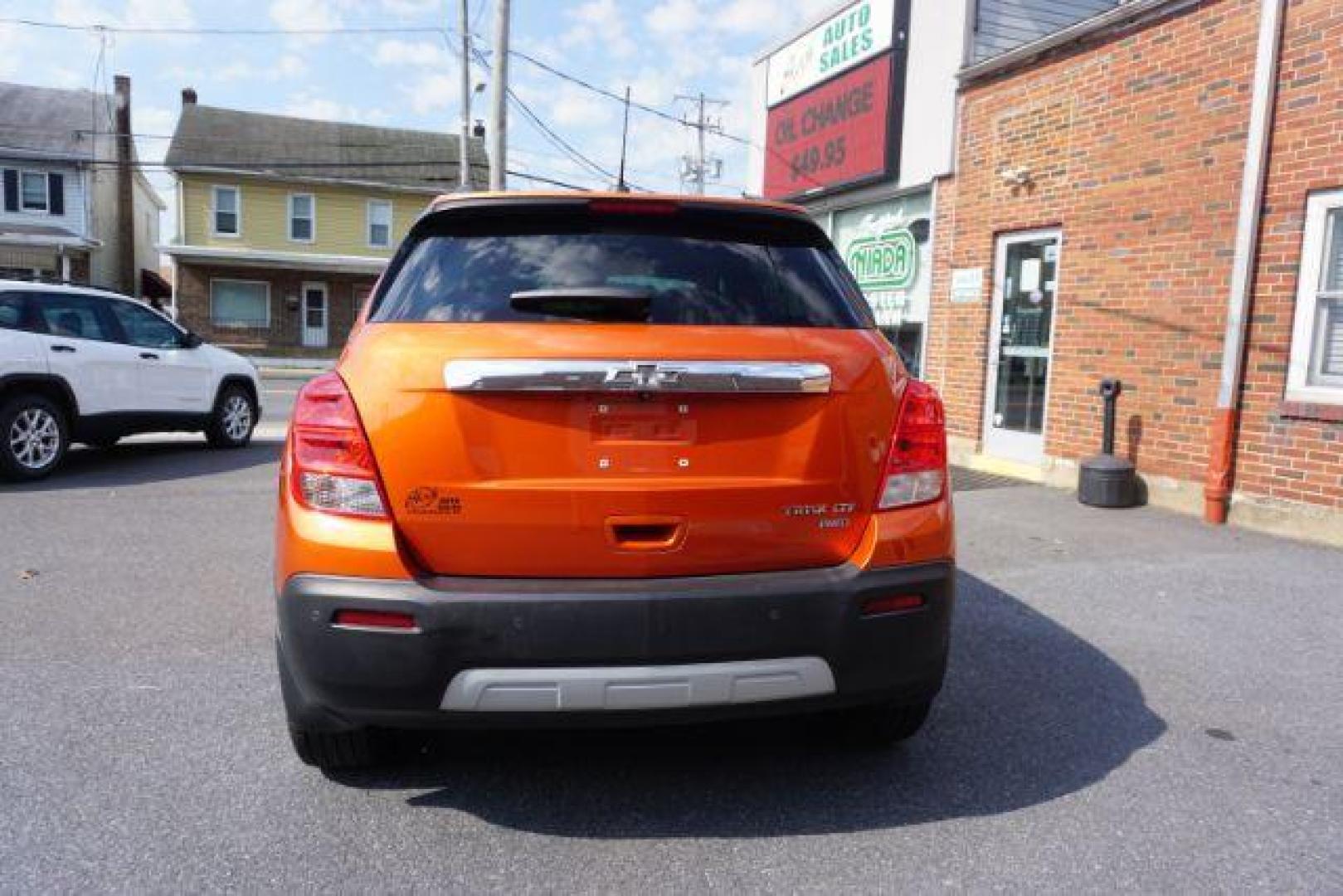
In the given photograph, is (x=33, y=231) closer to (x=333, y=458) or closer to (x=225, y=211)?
(x=225, y=211)

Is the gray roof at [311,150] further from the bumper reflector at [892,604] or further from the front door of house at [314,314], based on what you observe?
the bumper reflector at [892,604]

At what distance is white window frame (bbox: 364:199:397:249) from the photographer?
101ft

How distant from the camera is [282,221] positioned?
30.1 metres

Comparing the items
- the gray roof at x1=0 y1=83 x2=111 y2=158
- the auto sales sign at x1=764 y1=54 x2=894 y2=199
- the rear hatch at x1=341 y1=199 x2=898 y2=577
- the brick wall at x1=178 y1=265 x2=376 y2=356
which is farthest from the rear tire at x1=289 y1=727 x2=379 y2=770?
the gray roof at x1=0 y1=83 x2=111 y2=158

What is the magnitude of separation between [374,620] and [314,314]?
30.3 metres

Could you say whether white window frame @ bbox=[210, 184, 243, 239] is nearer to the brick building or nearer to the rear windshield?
the brick building

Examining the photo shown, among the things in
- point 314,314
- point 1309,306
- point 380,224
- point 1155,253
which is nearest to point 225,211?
point 314,314

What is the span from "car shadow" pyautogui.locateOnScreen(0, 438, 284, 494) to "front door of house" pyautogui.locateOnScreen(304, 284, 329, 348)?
2007cm

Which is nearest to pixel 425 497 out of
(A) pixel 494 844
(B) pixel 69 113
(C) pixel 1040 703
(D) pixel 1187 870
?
(A) pixel 494 844

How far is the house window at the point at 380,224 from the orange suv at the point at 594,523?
30.3 m

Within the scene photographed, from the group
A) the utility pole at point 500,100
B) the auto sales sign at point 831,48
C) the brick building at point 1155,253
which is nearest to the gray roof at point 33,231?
the utility pole at point 500,100

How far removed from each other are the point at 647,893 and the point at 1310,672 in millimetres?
3267

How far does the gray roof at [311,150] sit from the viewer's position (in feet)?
97.8

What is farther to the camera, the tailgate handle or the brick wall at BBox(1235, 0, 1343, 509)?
the brick wall at BBox(1235, 0, 1343, 509)
